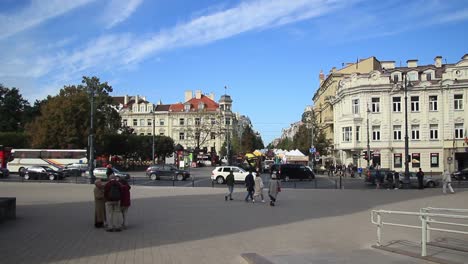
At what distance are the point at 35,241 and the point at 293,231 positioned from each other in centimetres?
707

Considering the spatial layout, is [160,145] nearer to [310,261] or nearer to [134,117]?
[134,117]

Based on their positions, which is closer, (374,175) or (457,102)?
(374,175)

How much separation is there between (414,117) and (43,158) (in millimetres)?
47720

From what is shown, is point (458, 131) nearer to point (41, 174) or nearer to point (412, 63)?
point (412, 63)

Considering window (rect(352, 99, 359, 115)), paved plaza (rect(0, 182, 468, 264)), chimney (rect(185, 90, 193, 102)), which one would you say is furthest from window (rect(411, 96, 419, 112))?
chimney (rect(185, 90, 193, 102))

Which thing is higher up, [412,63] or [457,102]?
[412,63]

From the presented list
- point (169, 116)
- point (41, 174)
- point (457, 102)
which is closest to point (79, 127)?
point (41, 174)

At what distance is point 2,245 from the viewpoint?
11.5m

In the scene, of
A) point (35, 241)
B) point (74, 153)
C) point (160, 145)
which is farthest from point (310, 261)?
point (160, 145)

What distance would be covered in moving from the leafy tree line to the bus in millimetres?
5211

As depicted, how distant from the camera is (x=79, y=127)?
69312mm

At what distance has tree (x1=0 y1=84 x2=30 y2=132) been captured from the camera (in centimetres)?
9947

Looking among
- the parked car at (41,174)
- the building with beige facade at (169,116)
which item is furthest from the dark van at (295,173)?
the building with beige facade at (169,116)

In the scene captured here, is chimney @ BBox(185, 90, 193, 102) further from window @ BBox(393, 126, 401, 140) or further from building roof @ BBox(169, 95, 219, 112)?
window @ BBox(393, 126, 401, 140)
